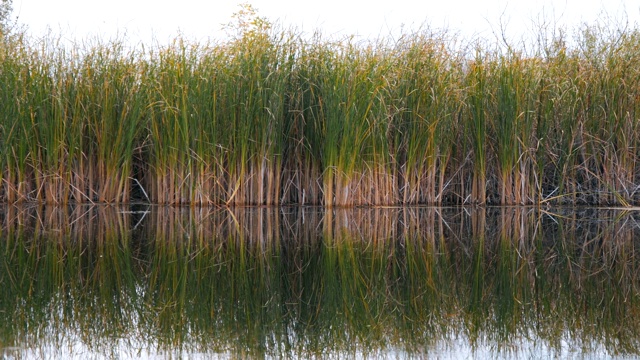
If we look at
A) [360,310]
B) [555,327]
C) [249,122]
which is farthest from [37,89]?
[555,327]

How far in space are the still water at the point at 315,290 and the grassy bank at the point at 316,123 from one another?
4.82 ft

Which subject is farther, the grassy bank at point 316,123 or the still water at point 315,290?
the grassy bank at point 316,123

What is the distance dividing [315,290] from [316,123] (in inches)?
167

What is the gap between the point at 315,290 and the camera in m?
3.60

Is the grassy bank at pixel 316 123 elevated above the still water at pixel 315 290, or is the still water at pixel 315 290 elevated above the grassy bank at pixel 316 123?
the grassy bank at pixel 316 123

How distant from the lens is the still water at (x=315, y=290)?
8.84ft

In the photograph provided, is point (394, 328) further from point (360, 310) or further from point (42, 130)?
point (42, 130)

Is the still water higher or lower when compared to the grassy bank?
lower

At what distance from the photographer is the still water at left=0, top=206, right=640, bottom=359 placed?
2693mm

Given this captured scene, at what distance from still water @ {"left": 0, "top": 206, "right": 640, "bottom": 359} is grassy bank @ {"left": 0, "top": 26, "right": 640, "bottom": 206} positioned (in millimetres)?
1468

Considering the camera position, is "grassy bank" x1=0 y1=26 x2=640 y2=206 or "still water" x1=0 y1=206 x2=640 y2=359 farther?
"grassy bank" x1=0 y1=26 x2=640 y2=206

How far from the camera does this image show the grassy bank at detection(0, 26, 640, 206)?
750cm

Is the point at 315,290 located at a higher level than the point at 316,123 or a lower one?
lower

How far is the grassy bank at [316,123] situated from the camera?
7.50 meters
